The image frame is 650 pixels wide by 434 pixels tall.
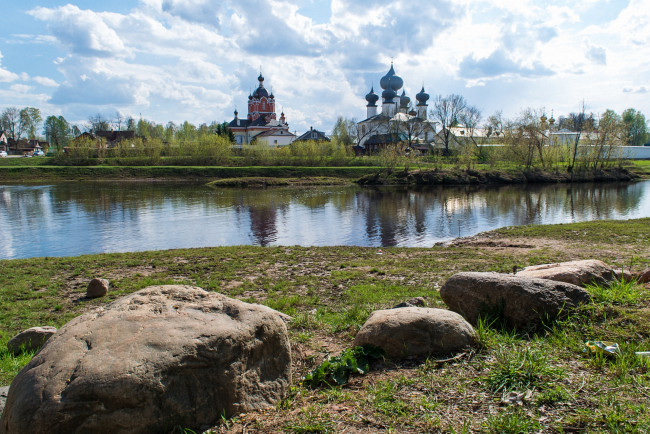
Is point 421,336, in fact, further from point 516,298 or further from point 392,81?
point 392,81

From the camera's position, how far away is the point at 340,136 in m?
114

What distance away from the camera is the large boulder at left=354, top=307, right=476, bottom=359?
5.06 metres

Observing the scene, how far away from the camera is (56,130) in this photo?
404 ft

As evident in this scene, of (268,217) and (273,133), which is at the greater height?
(273,133)

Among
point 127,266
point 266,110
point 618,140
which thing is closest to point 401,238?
point 127,266

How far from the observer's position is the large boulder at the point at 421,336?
16.6 ft

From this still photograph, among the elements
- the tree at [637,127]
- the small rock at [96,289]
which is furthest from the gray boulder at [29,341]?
the tree at [637,127]

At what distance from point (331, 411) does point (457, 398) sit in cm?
118

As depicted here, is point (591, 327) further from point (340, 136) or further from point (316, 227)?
point (340, 136)

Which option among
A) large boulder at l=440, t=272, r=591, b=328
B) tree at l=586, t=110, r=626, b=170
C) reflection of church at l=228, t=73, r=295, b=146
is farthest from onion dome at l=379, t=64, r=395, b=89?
large boulder at l=440, t=272, r=591, b=328

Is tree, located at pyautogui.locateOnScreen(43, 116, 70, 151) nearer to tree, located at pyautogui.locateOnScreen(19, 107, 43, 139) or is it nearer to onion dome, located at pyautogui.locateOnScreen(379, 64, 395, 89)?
tree, located at pyautogui.locateOnScreen(19, 107, 43, 139)

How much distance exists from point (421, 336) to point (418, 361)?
281 millimetres

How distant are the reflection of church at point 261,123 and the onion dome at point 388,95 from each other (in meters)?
28.6

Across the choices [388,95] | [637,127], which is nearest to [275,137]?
[388,95]
